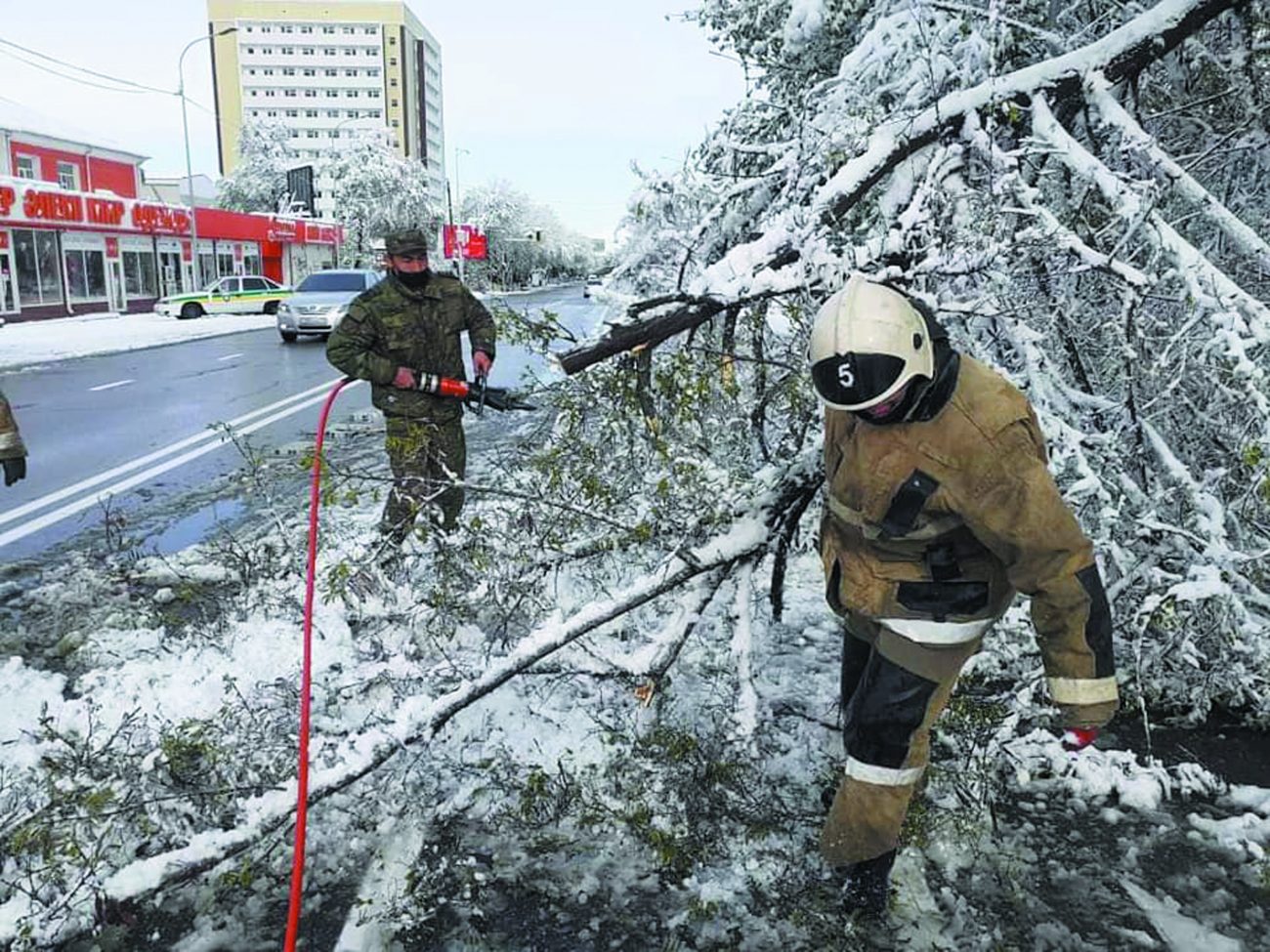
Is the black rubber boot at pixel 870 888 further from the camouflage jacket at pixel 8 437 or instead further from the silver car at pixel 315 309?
the silver car at pixel 315 309

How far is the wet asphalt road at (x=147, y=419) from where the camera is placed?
689cm

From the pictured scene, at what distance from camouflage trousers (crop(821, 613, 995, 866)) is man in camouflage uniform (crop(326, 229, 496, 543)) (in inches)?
98.1

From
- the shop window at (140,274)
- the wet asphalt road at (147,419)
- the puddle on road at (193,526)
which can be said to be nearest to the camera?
the puddle on road at (193,526)

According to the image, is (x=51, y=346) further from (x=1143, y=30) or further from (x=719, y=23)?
(x=1143, y=30)

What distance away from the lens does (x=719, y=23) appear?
7.62 metres

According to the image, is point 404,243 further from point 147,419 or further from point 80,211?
point 80,211

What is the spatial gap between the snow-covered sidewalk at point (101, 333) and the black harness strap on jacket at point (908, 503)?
19.1m

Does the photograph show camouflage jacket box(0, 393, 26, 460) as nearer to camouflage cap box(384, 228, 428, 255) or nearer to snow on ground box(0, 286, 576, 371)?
camouflage cap box(384, 228, 428, 255)

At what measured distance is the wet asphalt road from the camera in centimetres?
689

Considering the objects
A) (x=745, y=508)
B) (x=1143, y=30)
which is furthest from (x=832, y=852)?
(x=1143, y=30)

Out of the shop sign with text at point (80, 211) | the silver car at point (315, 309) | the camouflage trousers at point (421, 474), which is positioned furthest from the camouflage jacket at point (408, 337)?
the shop sign with text at point (80, 211)

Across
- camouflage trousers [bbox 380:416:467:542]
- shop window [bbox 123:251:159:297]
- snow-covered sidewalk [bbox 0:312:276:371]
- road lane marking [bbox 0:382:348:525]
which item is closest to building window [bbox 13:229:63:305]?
snow-covered sidewalk [bbox 0:312:276:371]

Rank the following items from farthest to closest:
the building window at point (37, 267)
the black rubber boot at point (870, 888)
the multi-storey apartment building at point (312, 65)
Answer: the multi-storey apartment building at point (312, 65)
the building window at point (37, 267)
the black rubber boot at point (870, 888)

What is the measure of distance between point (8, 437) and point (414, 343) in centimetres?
179
